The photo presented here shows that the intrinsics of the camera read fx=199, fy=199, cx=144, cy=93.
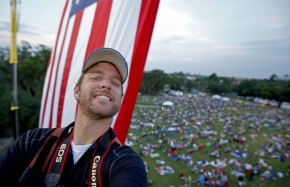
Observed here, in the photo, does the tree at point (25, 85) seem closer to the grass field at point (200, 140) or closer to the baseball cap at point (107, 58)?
the grass field at point (200, 140)

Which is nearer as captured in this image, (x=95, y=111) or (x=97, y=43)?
(x=95, y=111)

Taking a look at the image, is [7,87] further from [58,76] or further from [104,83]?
[104,83]

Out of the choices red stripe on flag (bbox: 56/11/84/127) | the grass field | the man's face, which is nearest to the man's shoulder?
the man's face

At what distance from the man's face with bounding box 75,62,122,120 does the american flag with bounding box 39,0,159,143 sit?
38 cm

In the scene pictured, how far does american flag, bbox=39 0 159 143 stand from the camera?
5.25 feet

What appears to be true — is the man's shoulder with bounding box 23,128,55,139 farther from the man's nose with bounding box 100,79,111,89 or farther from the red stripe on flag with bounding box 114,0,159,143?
the red stripe on flag with bounding box 114,0,159,143

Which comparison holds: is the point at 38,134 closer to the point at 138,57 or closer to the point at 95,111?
the point at 95,111

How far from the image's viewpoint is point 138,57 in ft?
5.33

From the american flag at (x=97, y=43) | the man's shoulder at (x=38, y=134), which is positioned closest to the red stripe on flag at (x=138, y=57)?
the american flag at (x=97, y=43)

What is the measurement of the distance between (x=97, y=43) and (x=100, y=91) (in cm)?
85

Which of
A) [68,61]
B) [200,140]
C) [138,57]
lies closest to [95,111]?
[138,57]

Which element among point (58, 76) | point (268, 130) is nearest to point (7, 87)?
point (58, 76)

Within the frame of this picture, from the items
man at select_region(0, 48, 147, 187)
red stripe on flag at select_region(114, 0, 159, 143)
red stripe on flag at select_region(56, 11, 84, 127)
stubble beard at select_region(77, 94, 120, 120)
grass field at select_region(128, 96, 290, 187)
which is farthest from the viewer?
grass field at select_region(128, 96, 290, 187)

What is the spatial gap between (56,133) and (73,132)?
0.33ft
